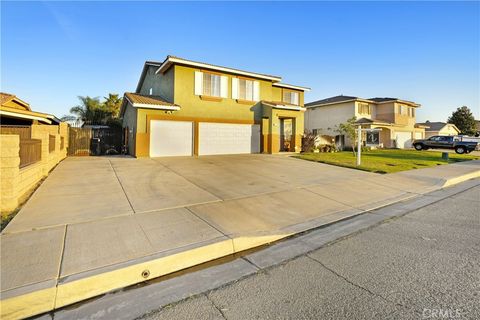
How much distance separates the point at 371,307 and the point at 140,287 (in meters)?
2.73

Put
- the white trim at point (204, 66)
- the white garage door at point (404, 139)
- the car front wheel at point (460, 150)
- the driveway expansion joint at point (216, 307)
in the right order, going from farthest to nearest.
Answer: the white garage door at point (404, 139), the car front wheel at point (460, 150), the white trim at point (204, 66), the driveway expansion joint at point (216, 307)

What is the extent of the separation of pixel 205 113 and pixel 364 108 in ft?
80.0

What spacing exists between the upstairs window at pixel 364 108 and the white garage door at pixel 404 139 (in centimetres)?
520

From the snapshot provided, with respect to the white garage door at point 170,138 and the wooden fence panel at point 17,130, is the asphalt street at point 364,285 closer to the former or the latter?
the wooden fence panel at point 17,130

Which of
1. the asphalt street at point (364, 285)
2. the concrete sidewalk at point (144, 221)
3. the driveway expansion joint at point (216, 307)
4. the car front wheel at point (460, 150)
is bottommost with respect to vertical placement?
the driveway expansion joint at point (216, 307)

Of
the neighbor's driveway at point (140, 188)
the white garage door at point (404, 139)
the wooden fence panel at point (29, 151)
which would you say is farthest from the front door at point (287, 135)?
the white garage door at point (404, 139)

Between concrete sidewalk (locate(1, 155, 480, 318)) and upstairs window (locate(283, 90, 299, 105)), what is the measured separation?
1390cm

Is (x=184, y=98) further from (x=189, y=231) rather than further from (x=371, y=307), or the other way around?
(x=371, y=307)

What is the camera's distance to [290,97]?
22.6 meters

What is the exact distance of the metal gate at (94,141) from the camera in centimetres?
1719

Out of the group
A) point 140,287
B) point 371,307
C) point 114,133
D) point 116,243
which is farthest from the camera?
point 114,133

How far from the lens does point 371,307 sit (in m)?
2.61

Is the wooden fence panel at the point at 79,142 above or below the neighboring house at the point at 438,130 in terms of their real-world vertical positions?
below

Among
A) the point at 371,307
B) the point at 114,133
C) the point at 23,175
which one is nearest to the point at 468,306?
the point at 371,307
